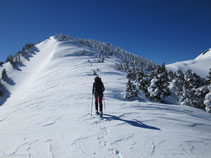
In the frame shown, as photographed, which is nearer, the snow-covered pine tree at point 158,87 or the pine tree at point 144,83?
the snow-covered pine tree at point 158,87

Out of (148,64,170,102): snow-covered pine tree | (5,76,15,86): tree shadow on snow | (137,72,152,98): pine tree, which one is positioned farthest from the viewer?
(5,76,15,86): tree shadow on snow

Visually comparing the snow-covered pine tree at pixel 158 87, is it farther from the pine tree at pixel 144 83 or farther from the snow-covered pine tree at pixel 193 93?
the snow-covered pine tree at pixel 193 93

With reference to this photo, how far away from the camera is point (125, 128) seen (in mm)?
5281

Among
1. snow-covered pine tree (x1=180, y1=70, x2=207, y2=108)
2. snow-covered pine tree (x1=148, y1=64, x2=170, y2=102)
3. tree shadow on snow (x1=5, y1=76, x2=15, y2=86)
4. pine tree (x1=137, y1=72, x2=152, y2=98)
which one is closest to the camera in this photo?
snow-covered pine tree (x1=148, y1=64, x2=170, y2=102)

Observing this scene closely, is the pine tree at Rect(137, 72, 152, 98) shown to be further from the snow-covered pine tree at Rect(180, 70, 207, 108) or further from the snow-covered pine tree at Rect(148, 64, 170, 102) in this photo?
the snow-covered pine tree at Rect(180, 70, 207, 108)

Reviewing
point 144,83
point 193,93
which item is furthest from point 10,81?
point 193,93

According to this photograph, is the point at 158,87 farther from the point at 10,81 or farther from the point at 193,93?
the point at 10,81

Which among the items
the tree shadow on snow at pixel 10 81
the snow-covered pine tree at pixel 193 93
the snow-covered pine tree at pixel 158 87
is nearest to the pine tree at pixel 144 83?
the snow-covered pine tree at pixel 158 87

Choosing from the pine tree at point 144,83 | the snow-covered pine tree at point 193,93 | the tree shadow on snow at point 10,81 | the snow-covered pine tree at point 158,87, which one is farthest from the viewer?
the tree shadow on snow at point 10,81

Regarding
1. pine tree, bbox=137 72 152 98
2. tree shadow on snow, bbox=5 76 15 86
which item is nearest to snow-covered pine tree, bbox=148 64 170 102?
pine tree, bbox=137 72 152 98

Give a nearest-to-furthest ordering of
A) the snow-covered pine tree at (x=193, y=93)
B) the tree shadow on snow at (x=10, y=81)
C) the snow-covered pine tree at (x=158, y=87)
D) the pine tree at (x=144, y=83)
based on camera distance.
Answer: the snow-covered pine tree at (x=158, y=87) → the snow-covered pine tree at (x=193, y=93) → the pine tree at (x=144, y=83) → the tree shadow on snow at (x=10, y=81)

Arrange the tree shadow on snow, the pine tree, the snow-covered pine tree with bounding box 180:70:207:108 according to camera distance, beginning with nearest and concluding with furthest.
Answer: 1. the snow-covered pine tree with bounding box 180:70:207:108
2. the pine tree
3. the tree shadow on snow

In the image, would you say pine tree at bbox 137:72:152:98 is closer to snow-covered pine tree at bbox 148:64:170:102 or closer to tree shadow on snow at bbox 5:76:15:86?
snow-covered pine tree at bbox 148:64:170:102

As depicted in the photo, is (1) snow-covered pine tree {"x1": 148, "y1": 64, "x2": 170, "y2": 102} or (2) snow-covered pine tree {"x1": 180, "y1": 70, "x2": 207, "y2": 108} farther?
(2) snow-covered pine tree {"x1": 180, "y1": 70, "x2": 207, "y2": 108}
